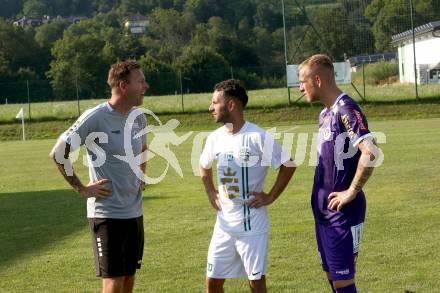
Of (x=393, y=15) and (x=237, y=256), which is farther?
(x=393, y=15)

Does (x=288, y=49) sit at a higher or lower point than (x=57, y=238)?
higher

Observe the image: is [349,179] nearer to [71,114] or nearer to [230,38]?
[71,114]

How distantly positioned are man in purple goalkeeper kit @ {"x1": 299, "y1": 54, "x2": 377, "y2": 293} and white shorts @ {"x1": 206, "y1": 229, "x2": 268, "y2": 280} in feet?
1.68

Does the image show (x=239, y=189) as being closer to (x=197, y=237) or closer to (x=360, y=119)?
(x=360, y=119)

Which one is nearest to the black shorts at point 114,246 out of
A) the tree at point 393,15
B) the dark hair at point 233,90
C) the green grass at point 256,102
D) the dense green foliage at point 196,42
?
the dark hair at point 233,90

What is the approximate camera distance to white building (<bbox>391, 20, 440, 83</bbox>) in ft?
153

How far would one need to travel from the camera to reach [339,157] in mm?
6168

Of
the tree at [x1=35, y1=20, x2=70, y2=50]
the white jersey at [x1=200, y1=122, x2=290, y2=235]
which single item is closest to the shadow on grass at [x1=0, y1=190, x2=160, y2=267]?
the white jersey at [x1=200, y1=122, x2=290, y2=235]

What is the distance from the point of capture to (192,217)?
12734 millimetres

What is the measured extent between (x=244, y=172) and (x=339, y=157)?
2.69 feet

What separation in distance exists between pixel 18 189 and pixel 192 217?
6.73 metres

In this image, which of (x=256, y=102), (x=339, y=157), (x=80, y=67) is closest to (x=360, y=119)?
(x=339, y=157)

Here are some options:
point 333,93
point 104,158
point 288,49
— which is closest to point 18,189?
point 104,158

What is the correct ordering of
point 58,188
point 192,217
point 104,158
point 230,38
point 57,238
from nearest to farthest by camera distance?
point 104,158 → point 57,238 → point 192,217 → point 58,188 → point 230,38
